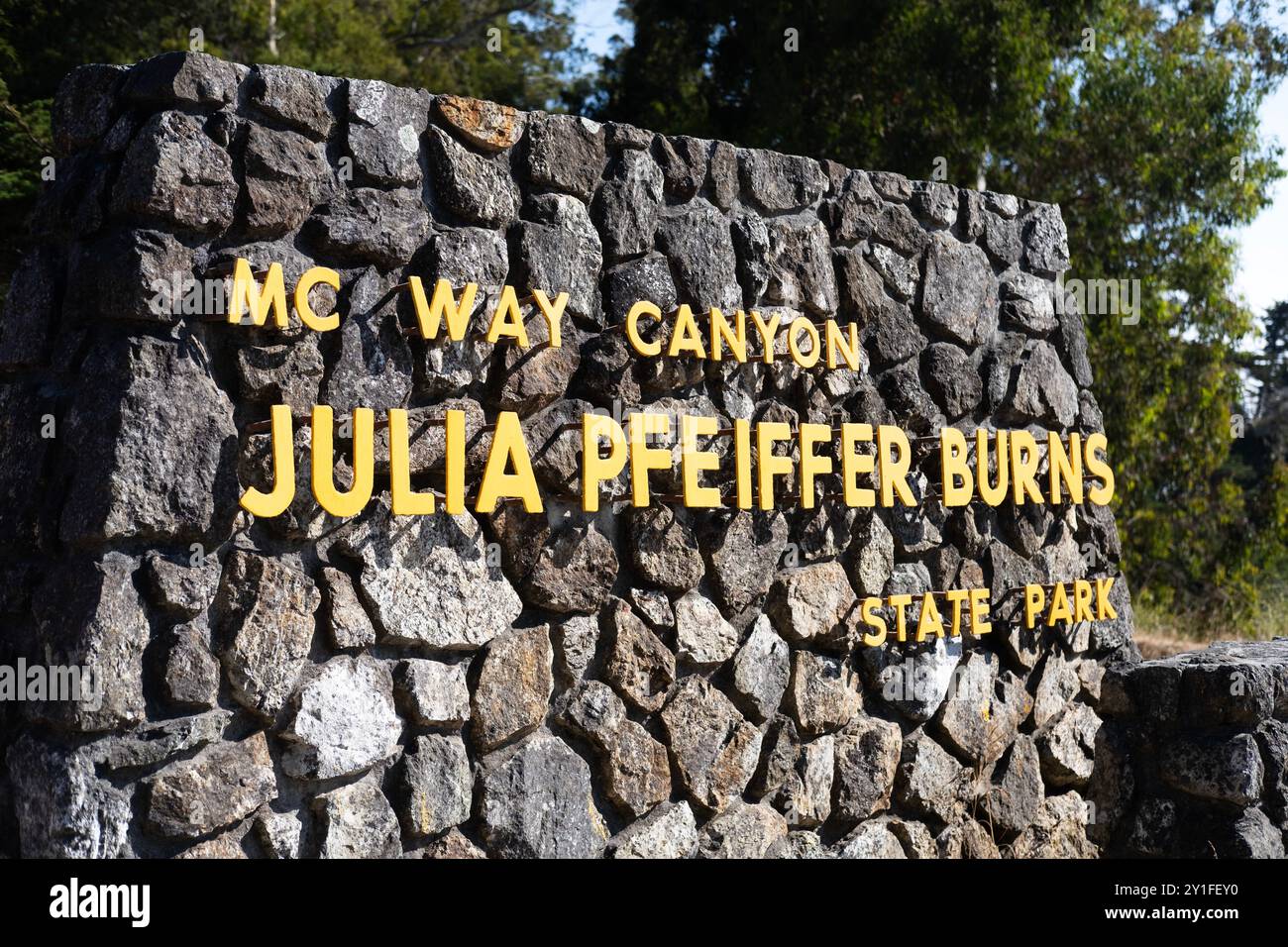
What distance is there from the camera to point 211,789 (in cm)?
296

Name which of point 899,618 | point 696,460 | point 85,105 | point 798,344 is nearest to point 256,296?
point 85,105

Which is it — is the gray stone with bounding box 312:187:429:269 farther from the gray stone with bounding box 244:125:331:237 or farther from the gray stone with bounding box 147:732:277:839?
the gray stone with bounding box 147:732:277:839

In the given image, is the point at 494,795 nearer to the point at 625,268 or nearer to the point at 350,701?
the point at 350,701

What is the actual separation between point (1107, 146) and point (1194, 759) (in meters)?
7.47

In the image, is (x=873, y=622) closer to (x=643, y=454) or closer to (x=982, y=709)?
(x=982, y=709)

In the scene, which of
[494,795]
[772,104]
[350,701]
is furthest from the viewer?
[772,104]

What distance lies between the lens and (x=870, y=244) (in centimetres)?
461

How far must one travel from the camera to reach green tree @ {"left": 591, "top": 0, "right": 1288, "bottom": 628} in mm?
10422

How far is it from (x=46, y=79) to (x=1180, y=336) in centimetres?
927

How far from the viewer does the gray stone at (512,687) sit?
343 cm

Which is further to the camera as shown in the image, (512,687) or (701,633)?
(701,633)

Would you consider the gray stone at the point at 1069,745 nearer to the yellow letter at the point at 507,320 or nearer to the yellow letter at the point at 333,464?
the yellow letter at the point at 507,320

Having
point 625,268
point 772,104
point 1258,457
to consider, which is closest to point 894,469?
point 625,268

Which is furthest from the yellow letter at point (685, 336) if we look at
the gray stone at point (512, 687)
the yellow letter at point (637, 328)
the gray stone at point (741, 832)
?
the gray stone at point (741, 832)
